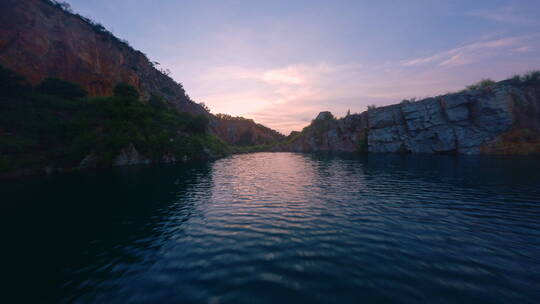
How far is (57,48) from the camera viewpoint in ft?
190

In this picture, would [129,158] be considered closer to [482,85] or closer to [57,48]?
[57,48]

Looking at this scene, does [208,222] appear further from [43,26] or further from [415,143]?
[43,26]

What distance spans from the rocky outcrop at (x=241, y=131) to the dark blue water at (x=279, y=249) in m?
121

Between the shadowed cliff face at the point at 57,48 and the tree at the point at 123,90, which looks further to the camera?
the tree at the point at 123,90

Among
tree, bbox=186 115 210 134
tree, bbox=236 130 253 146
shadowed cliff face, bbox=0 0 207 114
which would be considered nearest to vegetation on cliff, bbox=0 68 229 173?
tree, bbox=186 115 210 134

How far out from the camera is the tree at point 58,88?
46562 mm

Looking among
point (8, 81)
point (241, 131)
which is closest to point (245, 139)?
point (241, 131)

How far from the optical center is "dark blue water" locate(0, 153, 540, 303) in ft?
18.8

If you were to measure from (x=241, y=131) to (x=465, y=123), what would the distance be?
12409 centimetres

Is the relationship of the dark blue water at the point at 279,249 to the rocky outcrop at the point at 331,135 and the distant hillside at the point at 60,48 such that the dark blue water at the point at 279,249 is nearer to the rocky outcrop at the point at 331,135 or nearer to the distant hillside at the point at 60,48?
the distant hillside at the point at 60,48

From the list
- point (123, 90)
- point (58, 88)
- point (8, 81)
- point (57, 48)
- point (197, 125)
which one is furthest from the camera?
point (197, 125)

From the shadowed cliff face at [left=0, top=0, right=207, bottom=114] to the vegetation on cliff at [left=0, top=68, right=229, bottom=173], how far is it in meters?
12.2

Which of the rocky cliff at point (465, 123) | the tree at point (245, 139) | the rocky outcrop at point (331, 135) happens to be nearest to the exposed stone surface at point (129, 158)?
the rocky cliff at point (465, 123)

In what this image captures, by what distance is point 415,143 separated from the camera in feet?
213
